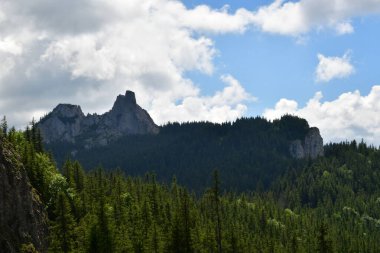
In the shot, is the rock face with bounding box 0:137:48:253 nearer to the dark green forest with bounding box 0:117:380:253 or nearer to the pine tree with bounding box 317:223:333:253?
the dark green forest with bounding box 0:117:380:253

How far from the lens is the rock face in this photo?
7800cm

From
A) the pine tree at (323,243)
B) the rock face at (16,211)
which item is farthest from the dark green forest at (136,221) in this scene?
the rock face at (16,211)

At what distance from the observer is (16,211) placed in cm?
8206

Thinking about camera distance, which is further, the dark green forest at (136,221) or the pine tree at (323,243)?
the dark green forest at (136,221)

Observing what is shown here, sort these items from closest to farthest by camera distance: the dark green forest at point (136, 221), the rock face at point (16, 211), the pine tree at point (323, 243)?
the pine tree at point (323, 243) < the dark green forest at point (136, 221) < the rock face at point (16, 211)

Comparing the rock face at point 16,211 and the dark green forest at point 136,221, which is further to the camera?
the rock face at point 16,211

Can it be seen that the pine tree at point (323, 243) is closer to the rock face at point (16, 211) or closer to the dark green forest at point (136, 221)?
the dark green forest at point (136, 221)

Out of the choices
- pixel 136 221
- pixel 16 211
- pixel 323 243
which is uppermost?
pixel 16 211

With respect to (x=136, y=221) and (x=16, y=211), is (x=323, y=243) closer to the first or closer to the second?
(x=16, y=211)

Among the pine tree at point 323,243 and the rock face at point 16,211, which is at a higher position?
the rock face at point 16,211

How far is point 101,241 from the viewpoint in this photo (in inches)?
2990

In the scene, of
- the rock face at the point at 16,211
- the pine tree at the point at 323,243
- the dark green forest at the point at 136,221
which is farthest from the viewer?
the rock face at the point at 16,211

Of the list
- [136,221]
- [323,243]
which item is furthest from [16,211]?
[323,243]

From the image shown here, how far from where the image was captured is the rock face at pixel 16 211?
7800 centimetres
